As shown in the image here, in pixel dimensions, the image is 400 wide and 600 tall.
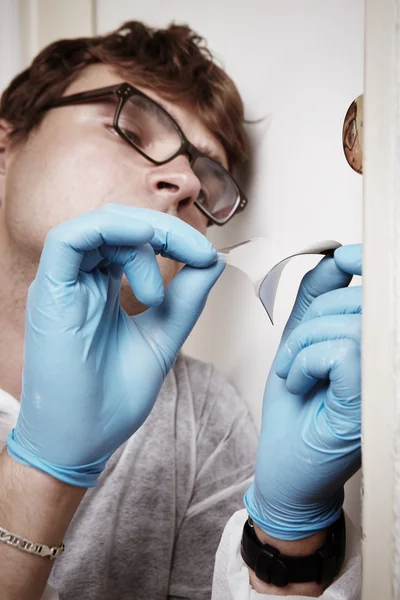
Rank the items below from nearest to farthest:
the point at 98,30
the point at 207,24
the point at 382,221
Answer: the point at 382,221 < the point at 207,24 < the point at 98,30

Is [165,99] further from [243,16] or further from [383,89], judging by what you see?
[383,89]

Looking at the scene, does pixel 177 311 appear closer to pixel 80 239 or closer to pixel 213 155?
pixel 80 239

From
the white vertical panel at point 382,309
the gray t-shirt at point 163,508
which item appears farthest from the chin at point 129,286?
the white vertical panel at point 382,309

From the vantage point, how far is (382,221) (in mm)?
296

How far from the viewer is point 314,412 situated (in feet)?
1.78

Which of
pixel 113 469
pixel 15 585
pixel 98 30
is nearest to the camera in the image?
pixel 15 585

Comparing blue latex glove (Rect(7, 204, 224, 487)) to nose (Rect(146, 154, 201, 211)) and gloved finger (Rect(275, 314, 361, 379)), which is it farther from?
nose (Rect(146, 154, 201, 211))

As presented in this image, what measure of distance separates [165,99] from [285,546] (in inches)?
30.5

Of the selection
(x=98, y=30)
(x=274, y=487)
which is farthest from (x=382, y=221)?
(x=98, y=30)

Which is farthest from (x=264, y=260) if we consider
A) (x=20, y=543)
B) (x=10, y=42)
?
(x=10, y=42)

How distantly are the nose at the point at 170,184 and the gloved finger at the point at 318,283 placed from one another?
1.10 ft

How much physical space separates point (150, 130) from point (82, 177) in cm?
16

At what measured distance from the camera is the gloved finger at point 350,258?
1.72 ft

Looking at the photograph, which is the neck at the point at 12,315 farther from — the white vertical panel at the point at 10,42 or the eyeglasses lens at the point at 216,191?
the white vertical panel at the point at 10,42
